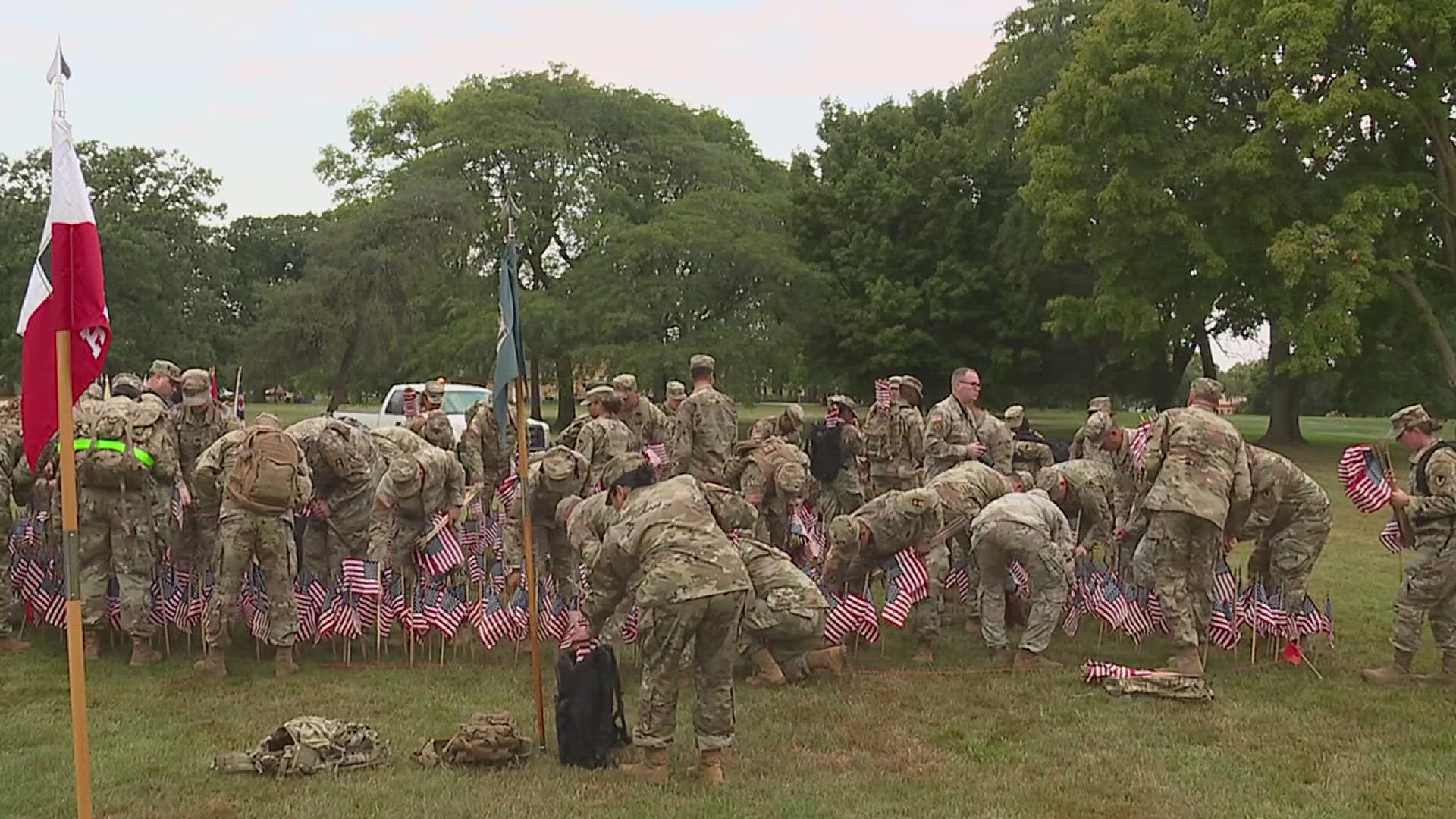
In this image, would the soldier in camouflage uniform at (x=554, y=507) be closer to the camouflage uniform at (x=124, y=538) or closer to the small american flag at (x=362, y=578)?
the small american flag at (x=362, y=578)

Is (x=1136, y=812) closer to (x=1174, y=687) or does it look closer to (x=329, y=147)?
(x=1174, y=687)

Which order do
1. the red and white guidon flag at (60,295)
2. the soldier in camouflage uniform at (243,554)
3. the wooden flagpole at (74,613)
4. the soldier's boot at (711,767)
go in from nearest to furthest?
the wooden flagpole at (74,613)
the red and white guidon flag at (60,295)
the soldier's boot at (711,767)
the soldier in camouflage uniform at (243,554)

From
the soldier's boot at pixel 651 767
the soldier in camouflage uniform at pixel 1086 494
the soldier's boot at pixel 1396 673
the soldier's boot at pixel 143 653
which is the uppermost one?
the soldier in camouflage uniform at pixel 1086 494

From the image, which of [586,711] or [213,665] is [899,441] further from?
[213,665]

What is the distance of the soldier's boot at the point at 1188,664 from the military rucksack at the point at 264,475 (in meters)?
6.51

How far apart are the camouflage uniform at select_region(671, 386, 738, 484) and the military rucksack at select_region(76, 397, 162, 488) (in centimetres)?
502

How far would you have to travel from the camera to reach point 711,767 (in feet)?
21.4

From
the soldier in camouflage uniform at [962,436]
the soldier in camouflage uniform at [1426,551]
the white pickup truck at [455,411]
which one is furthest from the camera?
the white pickup truck at [455,411]

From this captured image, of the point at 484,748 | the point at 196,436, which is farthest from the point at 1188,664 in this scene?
the point at 196,436

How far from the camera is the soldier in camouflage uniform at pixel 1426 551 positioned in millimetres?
8523

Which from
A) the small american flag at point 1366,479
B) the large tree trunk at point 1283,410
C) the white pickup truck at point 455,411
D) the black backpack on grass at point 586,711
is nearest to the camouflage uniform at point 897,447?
the small american flag at point 1366,479

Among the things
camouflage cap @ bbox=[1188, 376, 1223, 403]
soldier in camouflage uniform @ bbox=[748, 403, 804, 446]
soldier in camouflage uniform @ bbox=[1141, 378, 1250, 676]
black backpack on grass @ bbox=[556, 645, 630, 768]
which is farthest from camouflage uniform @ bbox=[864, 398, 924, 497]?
black backpack on grass @ bbox=[556, 645, 630, 768]

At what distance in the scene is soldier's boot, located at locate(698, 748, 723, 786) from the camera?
648cm

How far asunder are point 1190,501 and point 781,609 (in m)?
3.10
